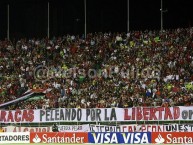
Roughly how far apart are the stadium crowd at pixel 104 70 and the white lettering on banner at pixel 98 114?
1.20 meters

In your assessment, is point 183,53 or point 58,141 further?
point 183,53

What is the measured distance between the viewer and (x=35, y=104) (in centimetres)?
3778

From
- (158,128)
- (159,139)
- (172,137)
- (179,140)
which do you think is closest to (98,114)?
(158,128)

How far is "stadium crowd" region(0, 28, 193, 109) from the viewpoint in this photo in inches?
1358

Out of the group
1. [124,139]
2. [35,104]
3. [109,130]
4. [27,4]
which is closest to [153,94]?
[109,130]

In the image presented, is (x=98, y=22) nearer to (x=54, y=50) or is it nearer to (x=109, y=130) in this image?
(x=54, y=50)

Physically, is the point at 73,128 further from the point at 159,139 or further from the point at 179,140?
the point at 179,140

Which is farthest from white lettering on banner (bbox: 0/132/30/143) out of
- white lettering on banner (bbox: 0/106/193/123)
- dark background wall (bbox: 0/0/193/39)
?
dark background wall (bbox: 0/0/193/39)

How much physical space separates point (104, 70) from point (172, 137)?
Answer: 12389 mm

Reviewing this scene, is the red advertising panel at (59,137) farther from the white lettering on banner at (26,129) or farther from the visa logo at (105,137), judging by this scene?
the white lettering on banner at (26,129)

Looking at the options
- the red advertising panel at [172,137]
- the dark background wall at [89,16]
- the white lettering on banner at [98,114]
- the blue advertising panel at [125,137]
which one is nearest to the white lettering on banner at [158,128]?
the white lettering on banner at [98,114]

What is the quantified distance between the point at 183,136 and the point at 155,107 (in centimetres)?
468

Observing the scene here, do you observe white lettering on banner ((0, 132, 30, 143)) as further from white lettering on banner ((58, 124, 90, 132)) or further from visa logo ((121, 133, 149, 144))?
visa logo ((121, 133, 149, 144))

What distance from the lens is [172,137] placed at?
89.7 feet
